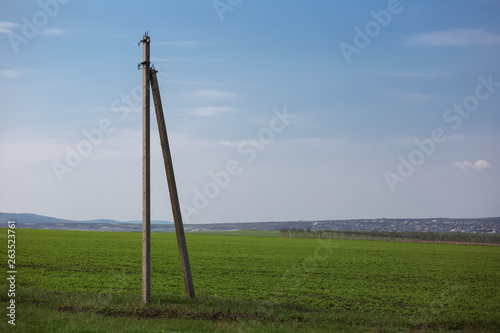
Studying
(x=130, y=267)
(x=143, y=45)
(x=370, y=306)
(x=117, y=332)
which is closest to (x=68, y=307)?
(x=117, y=332)

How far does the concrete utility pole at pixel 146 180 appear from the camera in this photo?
1356cm

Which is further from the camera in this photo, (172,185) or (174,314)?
(172,185)

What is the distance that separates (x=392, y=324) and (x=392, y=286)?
14.5m

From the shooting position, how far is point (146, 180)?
543 inches

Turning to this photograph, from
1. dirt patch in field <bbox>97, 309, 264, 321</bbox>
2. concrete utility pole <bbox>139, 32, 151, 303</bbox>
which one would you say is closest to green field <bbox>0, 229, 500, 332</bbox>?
dirt patch in field <bbox>97, 309, 264, 321</bbox>

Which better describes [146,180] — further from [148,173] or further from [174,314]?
[174,314]

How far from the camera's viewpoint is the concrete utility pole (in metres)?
13.6

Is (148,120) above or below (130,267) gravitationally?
above

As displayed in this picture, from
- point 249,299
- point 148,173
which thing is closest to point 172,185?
point 148,173

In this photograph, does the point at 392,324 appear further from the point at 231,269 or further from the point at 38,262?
the point at 38,262

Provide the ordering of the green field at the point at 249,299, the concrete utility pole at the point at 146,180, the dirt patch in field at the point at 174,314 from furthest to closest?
the concrete utility pole at the point at 146,180
the dirt patch in field at the point at 174,314
the green field at the point at 249,299

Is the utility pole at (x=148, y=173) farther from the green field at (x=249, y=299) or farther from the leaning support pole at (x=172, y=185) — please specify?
the green field at (x=249, y=299)

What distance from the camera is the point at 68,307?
1296cm

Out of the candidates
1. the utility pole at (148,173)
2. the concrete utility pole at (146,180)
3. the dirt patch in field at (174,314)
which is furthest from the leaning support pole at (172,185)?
the dirt patch in field at (174,314)
